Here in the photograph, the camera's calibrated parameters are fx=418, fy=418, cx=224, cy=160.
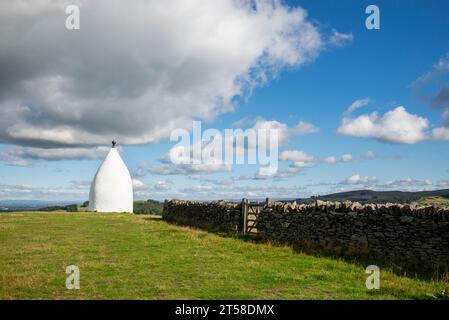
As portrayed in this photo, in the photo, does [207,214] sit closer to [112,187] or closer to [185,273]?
[185,273]

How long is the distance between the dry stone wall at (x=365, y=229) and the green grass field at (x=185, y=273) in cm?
158

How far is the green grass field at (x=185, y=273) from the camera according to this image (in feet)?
25.6

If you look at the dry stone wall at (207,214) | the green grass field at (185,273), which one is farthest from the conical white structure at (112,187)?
the green grass field at (185,273)

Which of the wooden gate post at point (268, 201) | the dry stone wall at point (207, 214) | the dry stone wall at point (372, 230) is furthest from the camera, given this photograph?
the dry stone wall at point (207, 214)

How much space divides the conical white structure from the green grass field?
28.2 m

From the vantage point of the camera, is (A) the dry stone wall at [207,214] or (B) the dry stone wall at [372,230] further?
(A) the dry stone wall at [207,214]

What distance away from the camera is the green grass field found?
25.6 feet

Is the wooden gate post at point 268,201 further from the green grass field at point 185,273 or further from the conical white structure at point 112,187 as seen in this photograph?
the conical white structure at point 112,187

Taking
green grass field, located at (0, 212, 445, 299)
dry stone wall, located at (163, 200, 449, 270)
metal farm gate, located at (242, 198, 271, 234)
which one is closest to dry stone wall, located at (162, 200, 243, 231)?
metal farm gate, located at (242, 198, 271, 234)

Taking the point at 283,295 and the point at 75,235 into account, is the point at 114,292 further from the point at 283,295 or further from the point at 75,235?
the point at 75,235

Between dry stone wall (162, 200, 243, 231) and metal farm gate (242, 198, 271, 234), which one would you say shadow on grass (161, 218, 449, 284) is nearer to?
metal farm gate (242, 198, 271, 234)

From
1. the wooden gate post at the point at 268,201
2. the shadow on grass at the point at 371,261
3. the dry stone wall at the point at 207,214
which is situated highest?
the wooden gate post at the point at 268,201
